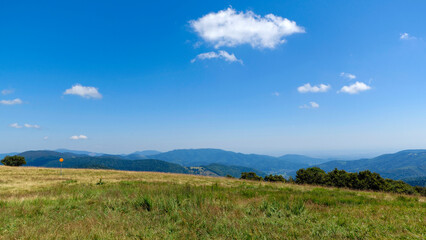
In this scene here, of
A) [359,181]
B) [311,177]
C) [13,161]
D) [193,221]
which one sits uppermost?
[193,221]

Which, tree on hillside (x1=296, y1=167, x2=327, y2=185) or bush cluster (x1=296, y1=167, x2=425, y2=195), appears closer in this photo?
bush cluster (x1=296, y1=167, x2=425, y2=195)

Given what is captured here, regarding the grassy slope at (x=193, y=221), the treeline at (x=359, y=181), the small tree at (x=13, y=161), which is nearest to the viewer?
the grassy slope at (x=193, y=221)

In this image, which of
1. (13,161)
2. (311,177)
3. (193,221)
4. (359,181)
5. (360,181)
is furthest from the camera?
(13,161)

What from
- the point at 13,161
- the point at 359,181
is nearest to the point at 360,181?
the point at 359,181

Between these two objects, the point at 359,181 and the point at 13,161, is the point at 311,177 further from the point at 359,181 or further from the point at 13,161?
the point at 13,161

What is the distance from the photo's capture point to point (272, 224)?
20.5 feet

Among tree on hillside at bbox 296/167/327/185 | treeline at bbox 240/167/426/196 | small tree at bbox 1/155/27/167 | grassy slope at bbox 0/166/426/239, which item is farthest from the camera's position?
small tree at bbox 1/155/27/167

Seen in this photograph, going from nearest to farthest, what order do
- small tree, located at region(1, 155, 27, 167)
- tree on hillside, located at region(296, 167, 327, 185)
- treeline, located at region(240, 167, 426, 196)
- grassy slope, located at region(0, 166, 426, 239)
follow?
1. grassy slope, located at region(0, 166, 426, 239)
2. treeline, located at region(240, 167, 426, 196)
3. tree on hillside, located at region(296, 167, 327, 185)
4. small tree, located at region(1, 155, 27, 167)

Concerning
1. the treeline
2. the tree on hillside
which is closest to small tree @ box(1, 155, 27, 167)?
the treeline

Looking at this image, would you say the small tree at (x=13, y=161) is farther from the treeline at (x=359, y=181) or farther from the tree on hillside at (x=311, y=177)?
the tree on hillside at (x=311, y=177)

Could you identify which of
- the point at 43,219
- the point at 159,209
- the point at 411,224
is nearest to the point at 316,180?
the point at 411,224

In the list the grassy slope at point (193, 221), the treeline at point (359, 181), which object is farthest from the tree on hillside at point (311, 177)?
the grassy slope at point (193, 221)

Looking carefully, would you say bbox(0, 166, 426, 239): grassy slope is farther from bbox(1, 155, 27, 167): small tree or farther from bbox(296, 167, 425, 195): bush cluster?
bbox(1, 155, 27, 167): small tree

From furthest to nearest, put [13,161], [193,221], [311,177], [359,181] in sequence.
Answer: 1. [13,161]
2. [311,177]
3. [359,181]
4. [193,221]
